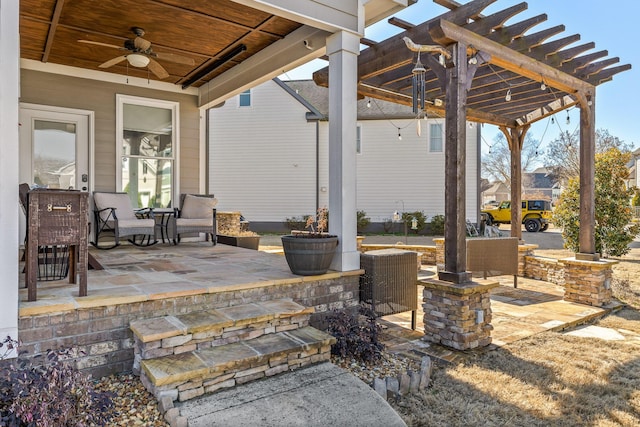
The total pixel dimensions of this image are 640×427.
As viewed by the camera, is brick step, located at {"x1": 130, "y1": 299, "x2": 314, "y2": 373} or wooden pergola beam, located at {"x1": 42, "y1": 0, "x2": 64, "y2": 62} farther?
wooden pergola beam, located at {"x1": 42, "y1": 0, "x2": 64, "y2": 62}

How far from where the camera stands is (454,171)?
13.0 ft

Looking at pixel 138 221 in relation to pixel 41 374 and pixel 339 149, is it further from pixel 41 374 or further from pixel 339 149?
pixel 41 374

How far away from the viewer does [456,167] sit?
397cm

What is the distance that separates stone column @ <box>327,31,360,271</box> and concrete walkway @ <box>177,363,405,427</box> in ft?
4.91

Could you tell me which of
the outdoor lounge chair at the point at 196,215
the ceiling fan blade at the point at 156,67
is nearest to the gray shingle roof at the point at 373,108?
the outdoor lounge chair at the point at 196,215

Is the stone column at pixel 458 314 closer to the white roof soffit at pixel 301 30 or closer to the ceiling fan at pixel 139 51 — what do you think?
the white roof soffit at pixel 301 30

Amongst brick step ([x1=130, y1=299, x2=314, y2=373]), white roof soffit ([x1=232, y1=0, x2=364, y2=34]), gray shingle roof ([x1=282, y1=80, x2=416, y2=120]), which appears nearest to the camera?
brick step ([x1=130, y1=299, x2=314, y2=373])

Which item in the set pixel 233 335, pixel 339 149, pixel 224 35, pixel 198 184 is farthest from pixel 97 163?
pixel 233 335

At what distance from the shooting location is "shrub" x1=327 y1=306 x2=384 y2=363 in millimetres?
3352

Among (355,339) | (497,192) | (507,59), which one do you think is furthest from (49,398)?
(497,192)

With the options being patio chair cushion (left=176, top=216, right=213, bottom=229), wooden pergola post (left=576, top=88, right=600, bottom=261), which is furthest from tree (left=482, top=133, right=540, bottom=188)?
patio chair cushion (left=176, top=216, right=213, bottom=229)

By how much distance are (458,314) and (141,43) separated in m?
4.41

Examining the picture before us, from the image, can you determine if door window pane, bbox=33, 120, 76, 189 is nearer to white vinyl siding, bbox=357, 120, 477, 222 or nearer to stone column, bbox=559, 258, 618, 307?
stone column, bbox=559, 258, 618, 307

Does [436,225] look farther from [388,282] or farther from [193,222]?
[388,282]
